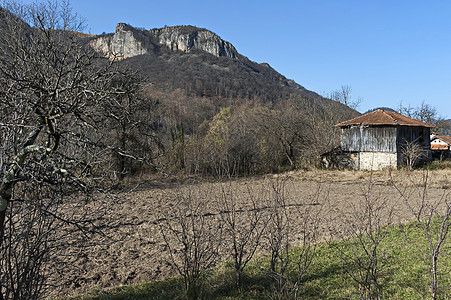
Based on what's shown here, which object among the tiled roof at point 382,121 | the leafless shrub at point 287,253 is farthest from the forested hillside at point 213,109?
the tiled roof at point 382,121

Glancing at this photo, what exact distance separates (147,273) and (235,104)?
176 ft

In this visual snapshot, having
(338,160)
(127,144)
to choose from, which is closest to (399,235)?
(127,144)

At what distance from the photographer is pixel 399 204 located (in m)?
12.4

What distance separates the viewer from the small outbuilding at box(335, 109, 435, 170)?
960 inches

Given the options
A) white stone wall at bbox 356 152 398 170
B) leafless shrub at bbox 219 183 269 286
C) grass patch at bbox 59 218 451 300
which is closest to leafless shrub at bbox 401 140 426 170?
white stone wall at bbox 356 152 398 170

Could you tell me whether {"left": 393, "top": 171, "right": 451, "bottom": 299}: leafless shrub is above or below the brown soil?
above

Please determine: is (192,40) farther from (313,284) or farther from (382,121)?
(313,284)

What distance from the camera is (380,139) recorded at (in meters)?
25.0

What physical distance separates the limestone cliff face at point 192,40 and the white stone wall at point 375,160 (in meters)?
78.2

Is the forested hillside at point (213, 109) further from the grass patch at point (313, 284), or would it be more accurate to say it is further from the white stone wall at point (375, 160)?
the white stone wall at point (375, 160)

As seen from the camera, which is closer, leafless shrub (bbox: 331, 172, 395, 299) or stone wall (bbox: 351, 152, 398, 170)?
leafless shrub (bbox: 331, 172, 395, 299)

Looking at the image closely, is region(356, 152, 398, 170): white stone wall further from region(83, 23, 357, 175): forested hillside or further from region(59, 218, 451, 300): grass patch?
region(59, 218, 451, 300): grass patch

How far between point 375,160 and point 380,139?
5.47ft

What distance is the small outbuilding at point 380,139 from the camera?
2438 centimetres
